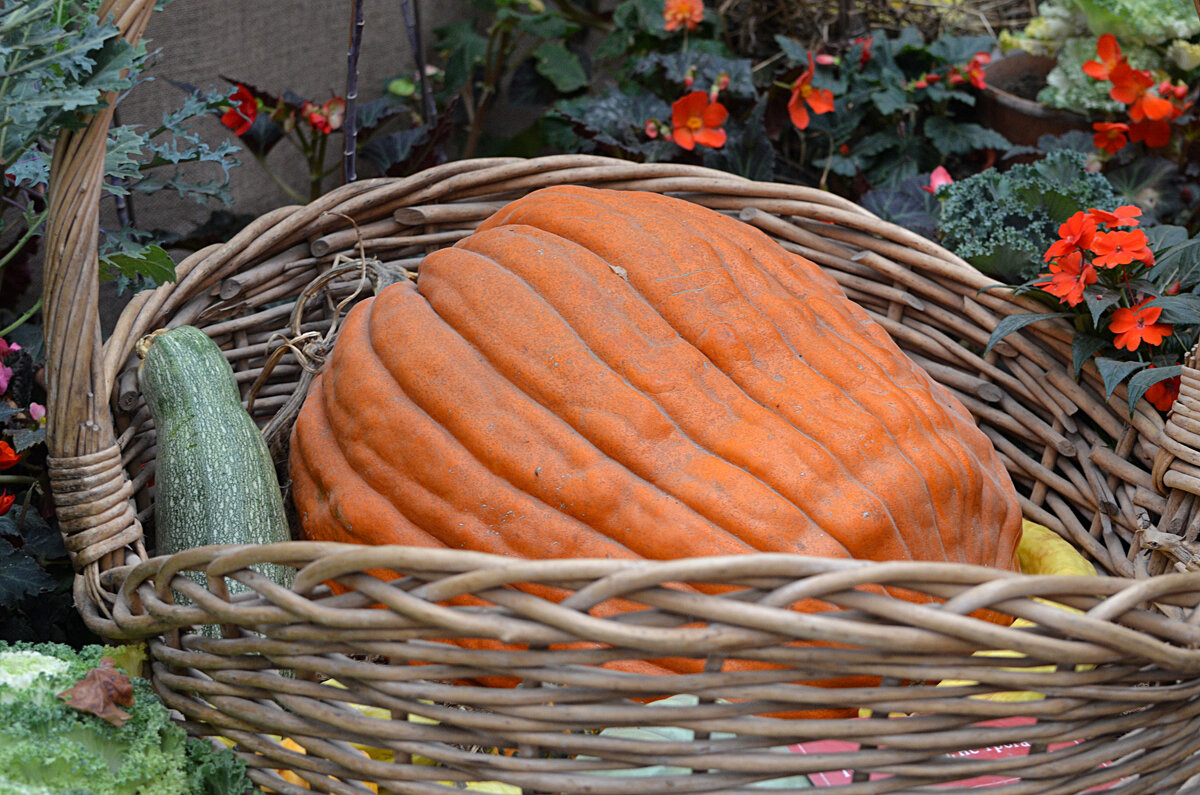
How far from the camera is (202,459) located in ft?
3.46

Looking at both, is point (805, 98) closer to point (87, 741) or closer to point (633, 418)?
point (633, 418)

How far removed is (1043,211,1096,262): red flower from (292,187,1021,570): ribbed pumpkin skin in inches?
9.4

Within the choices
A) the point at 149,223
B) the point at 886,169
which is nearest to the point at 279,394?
the point at 149,223

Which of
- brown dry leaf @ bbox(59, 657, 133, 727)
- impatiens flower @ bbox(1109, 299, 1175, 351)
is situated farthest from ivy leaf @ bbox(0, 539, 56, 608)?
impatiens flower @ bbox(1109, 299, 1175, 351)

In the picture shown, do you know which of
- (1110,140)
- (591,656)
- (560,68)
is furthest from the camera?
(560,68)

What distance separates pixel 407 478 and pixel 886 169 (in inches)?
56.4

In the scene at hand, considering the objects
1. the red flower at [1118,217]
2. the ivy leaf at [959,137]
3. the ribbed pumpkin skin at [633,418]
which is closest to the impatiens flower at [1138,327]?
the red flower at [1118,217]

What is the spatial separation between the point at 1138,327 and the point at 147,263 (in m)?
1.12

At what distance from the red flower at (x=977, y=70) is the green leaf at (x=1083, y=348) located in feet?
3.30

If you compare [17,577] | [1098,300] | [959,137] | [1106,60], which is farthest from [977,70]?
[17,577]

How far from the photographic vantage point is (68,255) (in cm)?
87

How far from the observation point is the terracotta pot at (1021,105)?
207 cm

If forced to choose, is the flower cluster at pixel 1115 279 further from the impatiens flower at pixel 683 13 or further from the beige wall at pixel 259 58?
the beige wall at pixel 259 58

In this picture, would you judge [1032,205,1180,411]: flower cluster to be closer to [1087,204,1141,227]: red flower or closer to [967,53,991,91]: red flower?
[1087,204,1141,227]: red flower
